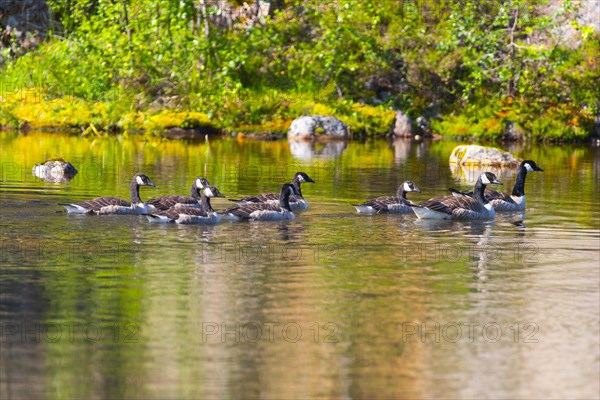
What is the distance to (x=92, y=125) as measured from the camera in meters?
57.9

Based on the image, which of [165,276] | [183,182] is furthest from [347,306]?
[183,182]

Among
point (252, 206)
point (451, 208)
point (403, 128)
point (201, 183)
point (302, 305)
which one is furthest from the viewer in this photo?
point (403, 128)

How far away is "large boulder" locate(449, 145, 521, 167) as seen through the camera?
43.3m

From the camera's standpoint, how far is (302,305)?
16.9 metres

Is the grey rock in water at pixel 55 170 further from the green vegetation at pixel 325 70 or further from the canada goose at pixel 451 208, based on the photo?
the green vegetation at pixel 325 70

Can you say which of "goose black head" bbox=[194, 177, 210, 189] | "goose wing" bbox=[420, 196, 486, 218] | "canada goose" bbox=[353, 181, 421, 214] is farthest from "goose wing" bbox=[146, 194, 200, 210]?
"goose wing" bbox=[420, 196, 486, 218]

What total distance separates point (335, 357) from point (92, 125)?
45.2 metres

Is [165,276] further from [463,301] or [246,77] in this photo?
[246,77]

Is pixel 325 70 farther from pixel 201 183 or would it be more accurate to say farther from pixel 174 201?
pixel 174 201

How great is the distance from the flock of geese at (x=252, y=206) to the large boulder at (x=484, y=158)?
48.7ft

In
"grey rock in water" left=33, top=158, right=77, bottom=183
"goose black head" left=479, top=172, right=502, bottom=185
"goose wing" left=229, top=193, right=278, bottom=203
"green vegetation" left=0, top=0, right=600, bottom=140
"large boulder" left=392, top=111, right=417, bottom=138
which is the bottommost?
"goose wing" left=229, top=193, right=278, bottom=203

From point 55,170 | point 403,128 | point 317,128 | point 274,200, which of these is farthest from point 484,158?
point 274,200

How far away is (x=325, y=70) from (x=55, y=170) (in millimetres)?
26456

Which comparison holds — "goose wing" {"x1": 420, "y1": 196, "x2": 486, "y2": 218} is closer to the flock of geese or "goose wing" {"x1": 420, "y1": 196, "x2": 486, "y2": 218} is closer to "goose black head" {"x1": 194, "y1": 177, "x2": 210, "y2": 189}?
the flock of geese
